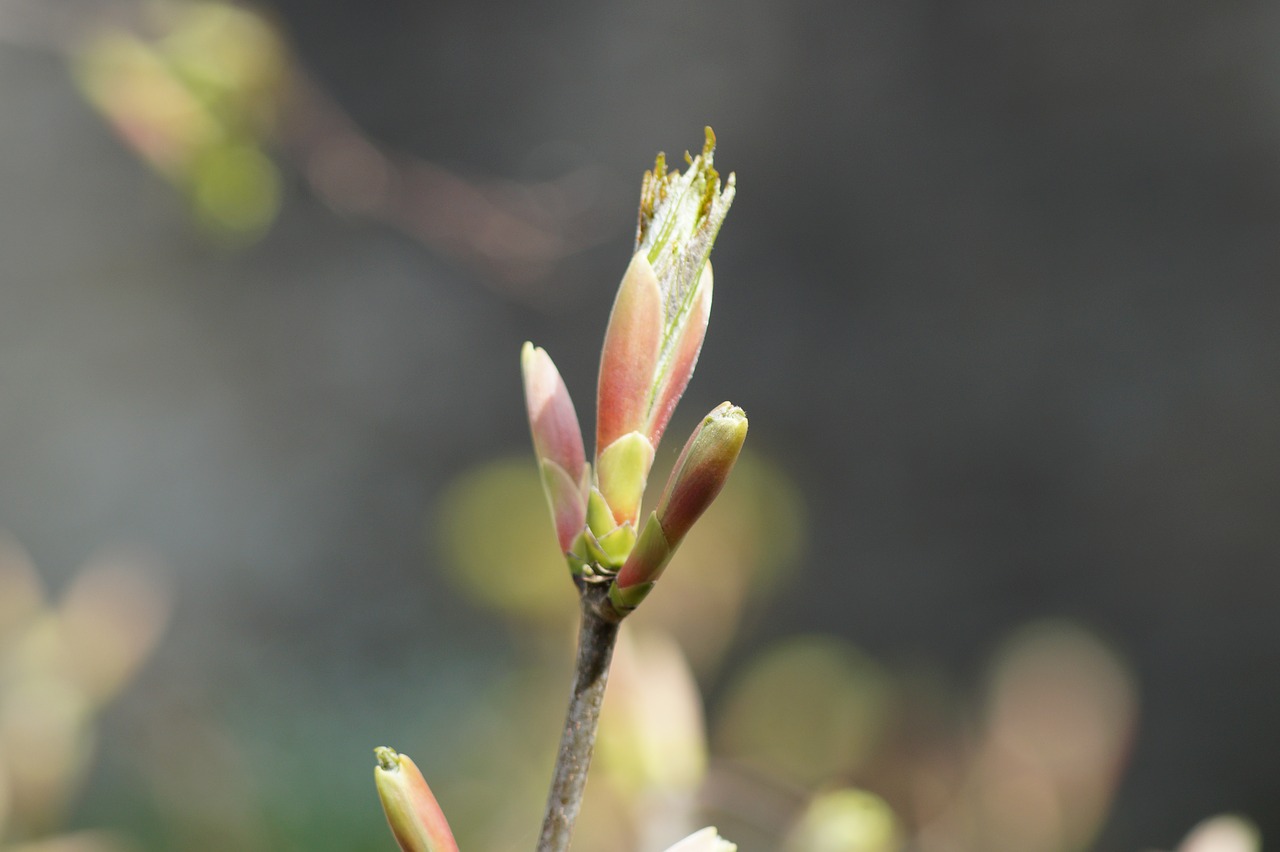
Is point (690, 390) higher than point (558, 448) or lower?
higher

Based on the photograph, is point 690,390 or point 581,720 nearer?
point 581,720

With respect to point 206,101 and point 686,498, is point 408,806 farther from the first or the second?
point 206,101

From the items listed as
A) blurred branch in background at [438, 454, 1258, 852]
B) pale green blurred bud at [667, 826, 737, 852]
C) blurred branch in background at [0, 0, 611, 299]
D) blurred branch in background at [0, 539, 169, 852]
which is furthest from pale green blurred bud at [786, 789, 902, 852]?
blurred branch in background at [0, 0, 611, 299]

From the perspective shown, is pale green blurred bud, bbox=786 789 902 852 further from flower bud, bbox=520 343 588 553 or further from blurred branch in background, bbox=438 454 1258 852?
flower bud, bbox=520 343 588 553

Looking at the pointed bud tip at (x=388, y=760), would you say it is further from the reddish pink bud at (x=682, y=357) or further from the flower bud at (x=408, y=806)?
the reddish pink bud at (x=682, y=357)

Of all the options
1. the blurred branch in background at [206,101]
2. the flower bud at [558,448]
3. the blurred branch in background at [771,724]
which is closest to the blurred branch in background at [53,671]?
the blurred branch in background at [771,724]

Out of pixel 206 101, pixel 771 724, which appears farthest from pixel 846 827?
pixel 771 724
